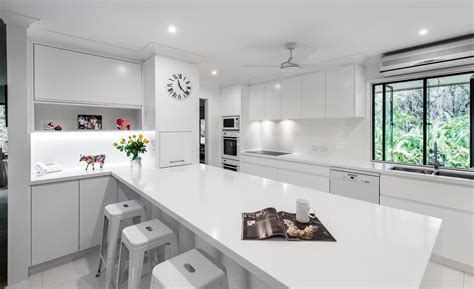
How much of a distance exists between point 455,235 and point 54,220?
398 cm

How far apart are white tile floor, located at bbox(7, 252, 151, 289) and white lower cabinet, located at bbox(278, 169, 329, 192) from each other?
2.41m

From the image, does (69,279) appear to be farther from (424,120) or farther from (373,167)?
(424,120)

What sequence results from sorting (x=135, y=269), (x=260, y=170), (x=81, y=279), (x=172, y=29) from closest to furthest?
1. (x=135, y=269)
2. (x=81, y=279)
3. (x=172, y=29)
4. (x=260, y=170)

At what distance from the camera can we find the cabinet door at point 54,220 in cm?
218

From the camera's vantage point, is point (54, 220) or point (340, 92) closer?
point (54, 220)

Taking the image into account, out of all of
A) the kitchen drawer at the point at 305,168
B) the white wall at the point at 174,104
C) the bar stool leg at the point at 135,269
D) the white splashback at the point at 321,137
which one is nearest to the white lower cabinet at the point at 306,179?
the kitchen drawer at the point at 305,168

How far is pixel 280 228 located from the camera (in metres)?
1.10

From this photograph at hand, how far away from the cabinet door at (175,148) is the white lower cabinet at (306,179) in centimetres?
160

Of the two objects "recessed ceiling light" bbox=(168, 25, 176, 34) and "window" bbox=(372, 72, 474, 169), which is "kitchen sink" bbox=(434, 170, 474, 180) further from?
"recessed ceiling light" bbox=(168, 25, 176, 34)

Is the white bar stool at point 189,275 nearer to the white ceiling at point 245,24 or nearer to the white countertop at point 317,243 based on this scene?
the white countertop at point 317,243

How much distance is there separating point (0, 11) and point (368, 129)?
4.28 m

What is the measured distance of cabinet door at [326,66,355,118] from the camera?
127 inches

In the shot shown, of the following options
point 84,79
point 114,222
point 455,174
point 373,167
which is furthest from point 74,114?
point 455,174

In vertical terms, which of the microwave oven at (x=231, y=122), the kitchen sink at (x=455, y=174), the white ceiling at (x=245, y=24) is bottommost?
the kitchen sink at (x=455, y=174)
